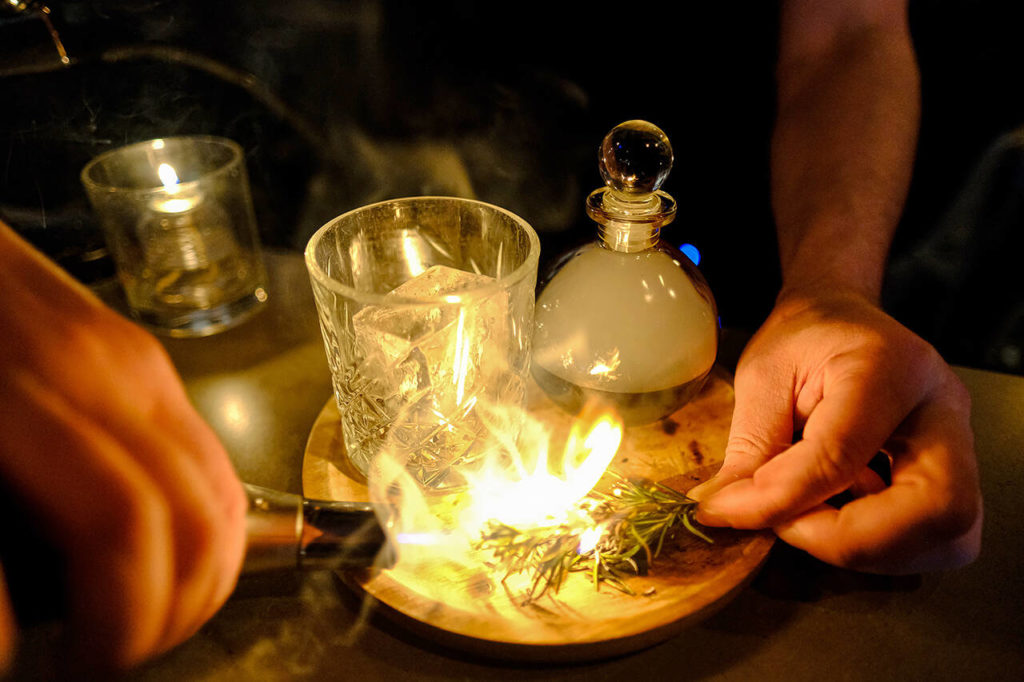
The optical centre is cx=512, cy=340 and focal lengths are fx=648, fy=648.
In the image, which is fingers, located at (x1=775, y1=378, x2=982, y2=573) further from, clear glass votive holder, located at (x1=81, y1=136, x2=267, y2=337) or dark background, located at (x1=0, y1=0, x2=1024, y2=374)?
clear glass votive holder, located at (x1=81, y1=136, x2=267, y2=337)

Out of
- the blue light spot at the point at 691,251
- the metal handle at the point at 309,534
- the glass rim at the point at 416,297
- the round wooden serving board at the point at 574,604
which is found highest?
the glass rim at the point at 416,297

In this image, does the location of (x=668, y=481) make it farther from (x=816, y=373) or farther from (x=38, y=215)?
(x=38, y=215)

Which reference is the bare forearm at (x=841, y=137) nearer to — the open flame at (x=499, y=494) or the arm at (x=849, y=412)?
the arm at (x=849, y=412)

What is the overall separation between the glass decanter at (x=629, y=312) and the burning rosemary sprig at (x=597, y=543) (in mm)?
134

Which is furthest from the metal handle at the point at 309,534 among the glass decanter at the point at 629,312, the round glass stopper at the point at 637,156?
the round glass stopper at the point at 637,156

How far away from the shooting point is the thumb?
2.11 ft

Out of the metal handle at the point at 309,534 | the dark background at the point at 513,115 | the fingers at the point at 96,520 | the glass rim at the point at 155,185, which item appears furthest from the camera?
the dark background at the point at 513,115

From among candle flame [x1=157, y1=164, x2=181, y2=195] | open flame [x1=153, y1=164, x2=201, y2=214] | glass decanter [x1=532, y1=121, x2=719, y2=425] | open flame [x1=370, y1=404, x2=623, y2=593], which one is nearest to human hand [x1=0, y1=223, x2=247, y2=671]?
open flame [x1=370, y1=404, x2=623, y2=593]

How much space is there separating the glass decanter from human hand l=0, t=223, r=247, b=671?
1.36ft

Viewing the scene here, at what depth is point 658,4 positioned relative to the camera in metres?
1.12

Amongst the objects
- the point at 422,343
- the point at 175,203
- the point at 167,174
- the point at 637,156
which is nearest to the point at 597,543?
the point at 422,343

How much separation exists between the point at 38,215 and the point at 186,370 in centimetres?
47

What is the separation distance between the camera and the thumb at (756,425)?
0.64m

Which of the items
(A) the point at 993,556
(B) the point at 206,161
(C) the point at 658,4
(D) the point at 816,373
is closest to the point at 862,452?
(D) the point at 816,373
